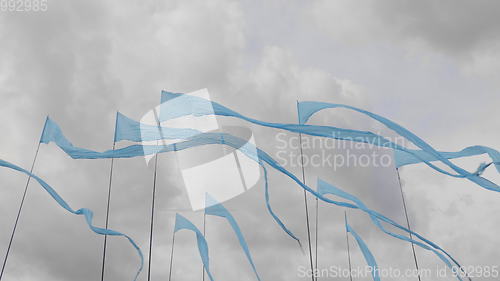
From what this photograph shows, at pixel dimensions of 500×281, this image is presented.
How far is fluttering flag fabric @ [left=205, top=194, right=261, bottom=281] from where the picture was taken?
88.3ft

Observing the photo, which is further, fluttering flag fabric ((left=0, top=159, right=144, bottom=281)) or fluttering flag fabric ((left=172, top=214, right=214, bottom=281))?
fluttering flag fabric ((left=172, top=214, right=214, bottom=281))

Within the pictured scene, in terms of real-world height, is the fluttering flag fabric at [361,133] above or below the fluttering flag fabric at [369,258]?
above

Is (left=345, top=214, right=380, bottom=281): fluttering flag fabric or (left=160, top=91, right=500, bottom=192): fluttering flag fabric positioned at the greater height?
(left=160, top=91, right=500, bottom=192): fluttering flag fabric

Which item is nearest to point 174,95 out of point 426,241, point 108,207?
point 108,207

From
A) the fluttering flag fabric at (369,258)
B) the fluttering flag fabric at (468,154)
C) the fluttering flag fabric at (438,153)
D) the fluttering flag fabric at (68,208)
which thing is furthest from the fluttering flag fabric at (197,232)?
the fluttering flag fabric at (468,154)

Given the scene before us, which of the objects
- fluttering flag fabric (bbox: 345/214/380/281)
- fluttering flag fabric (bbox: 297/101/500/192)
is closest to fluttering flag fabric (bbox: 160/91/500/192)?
fluttering flag fabric (bbox: 297/101/500/192)

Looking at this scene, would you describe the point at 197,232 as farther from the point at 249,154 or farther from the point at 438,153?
Result: the point at 438,153

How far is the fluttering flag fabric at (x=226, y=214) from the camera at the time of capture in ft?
88.3

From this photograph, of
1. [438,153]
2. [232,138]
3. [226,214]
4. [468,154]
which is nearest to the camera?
[438,153]

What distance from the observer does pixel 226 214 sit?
99.1 feet

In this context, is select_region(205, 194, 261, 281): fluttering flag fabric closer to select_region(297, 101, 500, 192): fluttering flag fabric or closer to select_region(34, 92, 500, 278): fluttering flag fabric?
select_region(34, 92, 500, 278): fluttering flag fabric

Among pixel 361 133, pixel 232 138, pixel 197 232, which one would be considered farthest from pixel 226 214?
pixel 361 133

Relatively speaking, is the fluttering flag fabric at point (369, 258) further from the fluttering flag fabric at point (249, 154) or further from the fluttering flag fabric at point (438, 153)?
the fluttering flag fabric at point (438, 153)

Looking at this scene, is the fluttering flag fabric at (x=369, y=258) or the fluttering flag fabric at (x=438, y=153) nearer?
the fluttering flag fabric at (x=438, y=153)
